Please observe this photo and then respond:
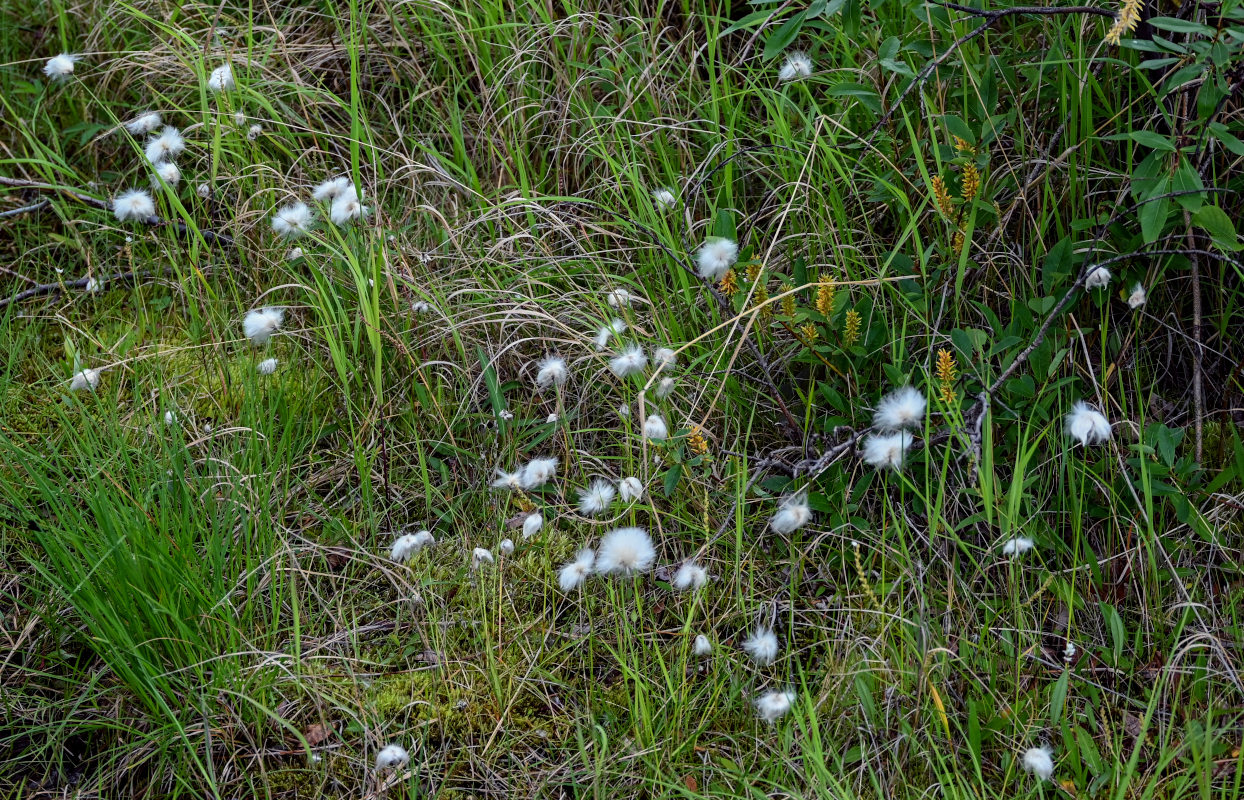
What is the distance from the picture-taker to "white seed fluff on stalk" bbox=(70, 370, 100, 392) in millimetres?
2100

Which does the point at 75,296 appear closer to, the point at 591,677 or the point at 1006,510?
the point at 591,677

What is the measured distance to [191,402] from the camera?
7.53 ft

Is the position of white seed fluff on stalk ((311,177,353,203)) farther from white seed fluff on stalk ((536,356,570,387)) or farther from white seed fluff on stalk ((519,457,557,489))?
white seed fluff on stalk ((519,457,557,489))

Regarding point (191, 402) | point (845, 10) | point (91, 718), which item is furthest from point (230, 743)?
point (845, 10)

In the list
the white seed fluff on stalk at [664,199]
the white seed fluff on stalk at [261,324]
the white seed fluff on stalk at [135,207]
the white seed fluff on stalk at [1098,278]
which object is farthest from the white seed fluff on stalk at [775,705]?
the white seed fluff on stalk at [135,207]

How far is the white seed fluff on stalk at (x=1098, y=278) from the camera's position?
1837 millimetres

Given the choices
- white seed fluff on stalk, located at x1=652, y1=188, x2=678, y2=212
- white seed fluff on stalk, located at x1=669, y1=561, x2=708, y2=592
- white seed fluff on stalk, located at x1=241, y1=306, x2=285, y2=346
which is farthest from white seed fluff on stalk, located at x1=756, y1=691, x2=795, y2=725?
white seed fluff on stalk, located at x1=241, y1=306, x2=285, y2=346

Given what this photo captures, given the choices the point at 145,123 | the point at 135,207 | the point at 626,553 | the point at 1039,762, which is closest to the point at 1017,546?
the point at 1039,762

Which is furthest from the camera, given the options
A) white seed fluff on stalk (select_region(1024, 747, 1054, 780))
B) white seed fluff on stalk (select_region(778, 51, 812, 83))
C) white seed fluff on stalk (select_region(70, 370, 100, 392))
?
white seed fluff on stalk (select_region(778, 51, 812, 83))

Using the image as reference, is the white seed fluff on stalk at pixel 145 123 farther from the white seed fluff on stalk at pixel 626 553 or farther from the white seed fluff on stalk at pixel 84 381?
the white seed fluff on stalk at pixel 626 553

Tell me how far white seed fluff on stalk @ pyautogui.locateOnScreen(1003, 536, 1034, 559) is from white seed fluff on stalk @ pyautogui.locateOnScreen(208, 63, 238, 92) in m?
2.22

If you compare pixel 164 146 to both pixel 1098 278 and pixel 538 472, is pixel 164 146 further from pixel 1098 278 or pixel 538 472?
pixel 1098 278

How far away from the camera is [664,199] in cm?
230

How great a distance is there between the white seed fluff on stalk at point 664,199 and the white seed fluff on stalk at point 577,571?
87 centimetres
